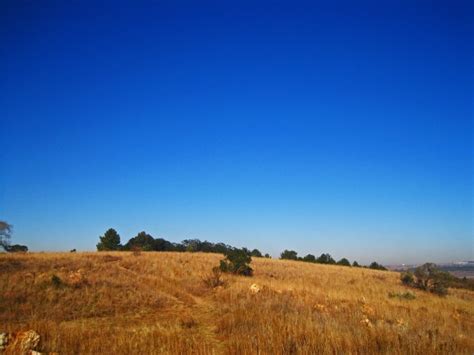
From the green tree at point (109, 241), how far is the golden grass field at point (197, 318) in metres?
32.9

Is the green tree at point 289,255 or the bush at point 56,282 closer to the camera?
the bush at point 56,282

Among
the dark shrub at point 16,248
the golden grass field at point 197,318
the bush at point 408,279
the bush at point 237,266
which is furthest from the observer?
the dark shrub at point 16,248

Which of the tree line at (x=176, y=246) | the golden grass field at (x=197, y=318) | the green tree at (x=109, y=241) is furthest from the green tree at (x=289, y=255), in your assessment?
the golden grass field at (x=197, y=318)

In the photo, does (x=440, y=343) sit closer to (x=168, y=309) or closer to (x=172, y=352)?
(x=172, y=352)

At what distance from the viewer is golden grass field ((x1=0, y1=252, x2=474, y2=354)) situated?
6883 mm

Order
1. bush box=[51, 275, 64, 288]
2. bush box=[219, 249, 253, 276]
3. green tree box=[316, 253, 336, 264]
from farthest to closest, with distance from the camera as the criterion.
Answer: green tree box=[316, 253, 336, 264] < bush box=[219, 249, 253, 276] < bush box=[51, 275, 64, 288]

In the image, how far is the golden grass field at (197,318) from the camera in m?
6.88

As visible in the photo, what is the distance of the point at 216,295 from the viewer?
16219 millimetres

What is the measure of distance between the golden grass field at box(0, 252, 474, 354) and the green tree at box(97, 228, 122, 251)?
3285 cm

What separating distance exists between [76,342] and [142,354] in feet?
5.55

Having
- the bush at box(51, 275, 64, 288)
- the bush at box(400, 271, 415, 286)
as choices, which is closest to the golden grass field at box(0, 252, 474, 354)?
the bush at box(51, 275, 64, 288)

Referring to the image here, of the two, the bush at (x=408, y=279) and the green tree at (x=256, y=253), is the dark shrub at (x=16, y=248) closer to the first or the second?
the green tree at (x=256, y=253)

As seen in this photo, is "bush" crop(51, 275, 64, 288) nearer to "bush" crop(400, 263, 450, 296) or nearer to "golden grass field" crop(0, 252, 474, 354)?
"golden grass field" crop(0, 252, 474, 354)

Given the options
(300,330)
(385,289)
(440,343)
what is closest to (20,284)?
(300,330)
